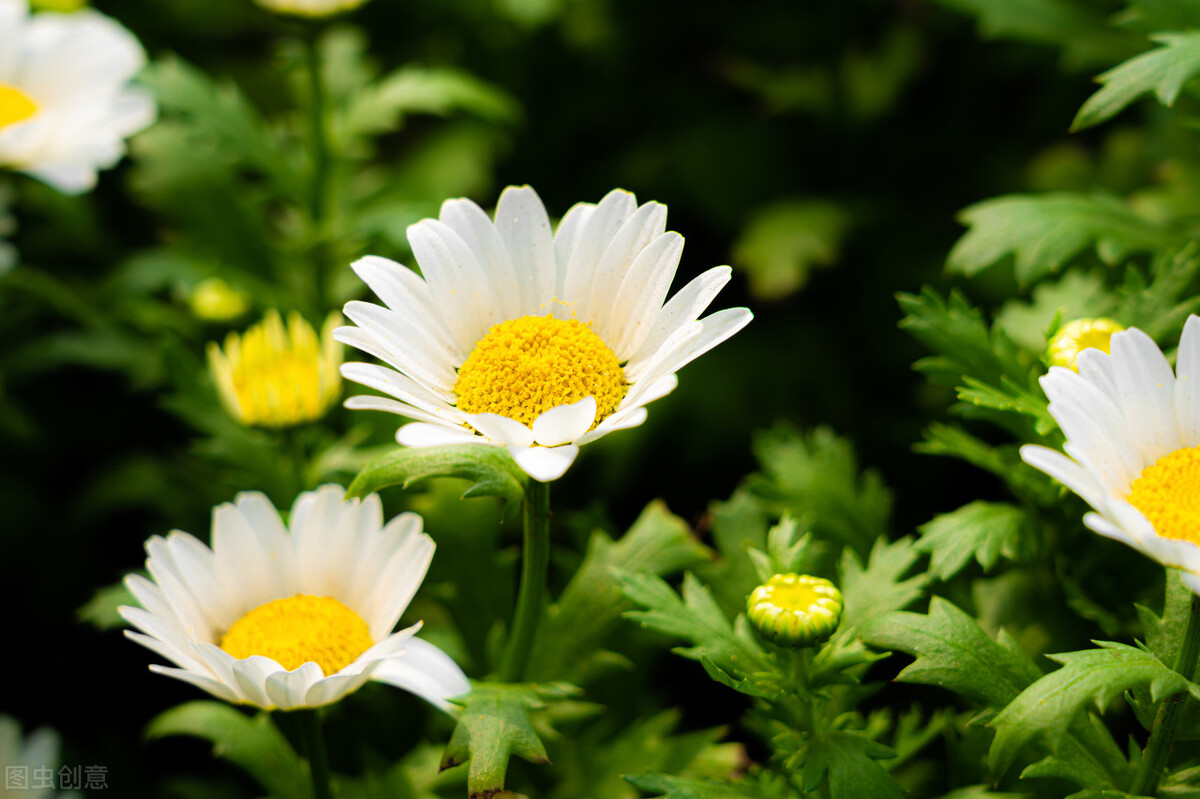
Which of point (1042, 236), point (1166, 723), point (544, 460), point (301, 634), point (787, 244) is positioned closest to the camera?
point (544, 460)

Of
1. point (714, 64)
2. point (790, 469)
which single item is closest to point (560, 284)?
point (790, 469)

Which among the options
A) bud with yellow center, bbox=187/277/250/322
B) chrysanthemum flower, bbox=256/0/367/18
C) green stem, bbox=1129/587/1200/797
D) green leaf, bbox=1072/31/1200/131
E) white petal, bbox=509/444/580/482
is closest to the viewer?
white petal, bbox=509/444/580/482

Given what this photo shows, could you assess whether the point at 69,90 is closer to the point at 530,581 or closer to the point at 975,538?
the point at 530,581

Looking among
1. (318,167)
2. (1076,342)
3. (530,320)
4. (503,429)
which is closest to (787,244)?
(318,167)

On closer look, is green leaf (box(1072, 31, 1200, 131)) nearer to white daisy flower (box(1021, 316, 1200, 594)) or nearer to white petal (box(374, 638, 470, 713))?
white daisy flower (box(1021, 316, 1200, 594))

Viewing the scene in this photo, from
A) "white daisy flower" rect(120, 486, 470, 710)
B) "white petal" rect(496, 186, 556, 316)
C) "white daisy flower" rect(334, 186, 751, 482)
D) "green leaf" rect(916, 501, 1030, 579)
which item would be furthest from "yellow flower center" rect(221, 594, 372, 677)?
"green leaf" rect(916, 501, 1030, 579)

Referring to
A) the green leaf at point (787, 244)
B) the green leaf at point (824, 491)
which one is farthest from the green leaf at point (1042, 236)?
the green leaf at point (787, 244)
